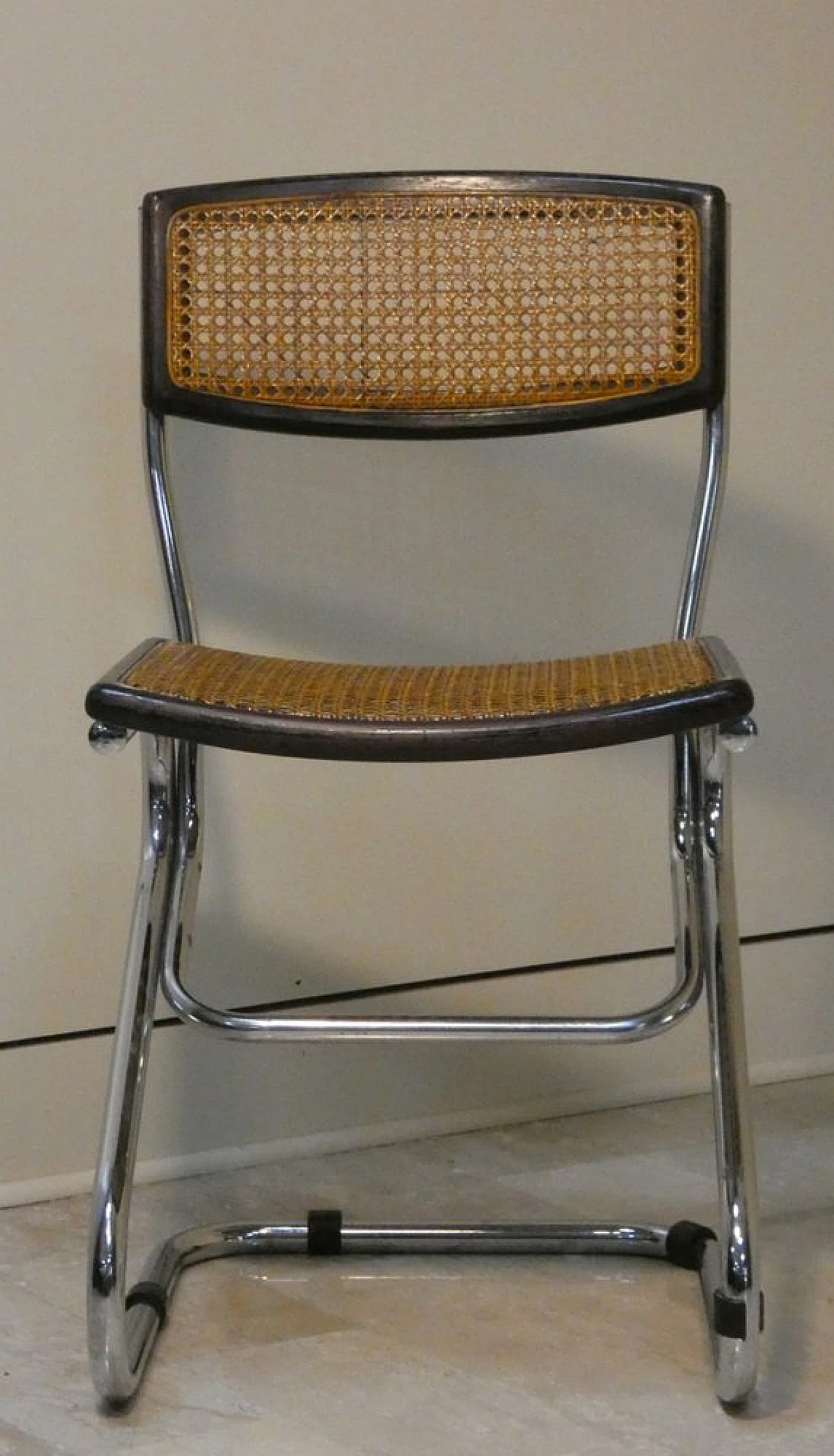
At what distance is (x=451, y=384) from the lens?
4.29ft

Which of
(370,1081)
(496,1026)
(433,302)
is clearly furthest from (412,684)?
(370,1081)

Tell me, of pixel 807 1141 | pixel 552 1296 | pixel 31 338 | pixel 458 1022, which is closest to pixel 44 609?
pixel 31 338

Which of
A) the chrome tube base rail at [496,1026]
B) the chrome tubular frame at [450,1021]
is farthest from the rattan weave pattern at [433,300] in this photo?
the chrome tube base rail at [496,1026]

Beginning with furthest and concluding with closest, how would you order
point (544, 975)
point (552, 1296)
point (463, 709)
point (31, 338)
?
point (544, 975)
point (31, 338)
point (552, 1296)
point (463, 709)

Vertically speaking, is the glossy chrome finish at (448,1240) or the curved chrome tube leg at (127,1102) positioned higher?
the curved chrome tube leg at (127,1102)

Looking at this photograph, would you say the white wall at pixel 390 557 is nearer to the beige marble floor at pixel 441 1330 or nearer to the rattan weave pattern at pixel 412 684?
the beige marble floor at pixel 441 1330

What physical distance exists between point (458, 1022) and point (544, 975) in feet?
1.72

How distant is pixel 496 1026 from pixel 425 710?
0.23m

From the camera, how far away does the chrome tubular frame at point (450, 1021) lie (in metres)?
1.06

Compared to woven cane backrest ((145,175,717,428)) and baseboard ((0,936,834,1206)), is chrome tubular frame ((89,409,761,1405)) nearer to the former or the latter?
woven cane backrest ((145,175,717,428))

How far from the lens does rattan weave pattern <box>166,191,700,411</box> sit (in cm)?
127

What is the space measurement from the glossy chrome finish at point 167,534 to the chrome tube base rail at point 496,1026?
0.11 meters

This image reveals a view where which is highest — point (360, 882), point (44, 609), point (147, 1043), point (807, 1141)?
point (44, 609)

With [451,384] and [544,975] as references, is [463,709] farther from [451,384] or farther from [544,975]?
[544,975]
